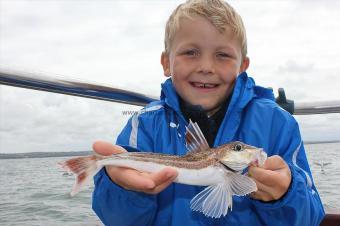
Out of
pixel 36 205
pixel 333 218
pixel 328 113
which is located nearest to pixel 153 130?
pixel 328 113

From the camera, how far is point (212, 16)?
3.09m

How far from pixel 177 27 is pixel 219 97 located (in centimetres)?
66

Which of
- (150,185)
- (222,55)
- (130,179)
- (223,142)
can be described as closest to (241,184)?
(150,185)

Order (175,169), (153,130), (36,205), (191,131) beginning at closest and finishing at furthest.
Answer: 1. (175,169)
2. (191,131)
3. (153,130)
4. (36,205)

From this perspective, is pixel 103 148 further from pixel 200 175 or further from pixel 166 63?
pixel 166 63

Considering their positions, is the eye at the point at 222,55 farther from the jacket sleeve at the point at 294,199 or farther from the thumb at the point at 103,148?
the thumb at the point at 103,148

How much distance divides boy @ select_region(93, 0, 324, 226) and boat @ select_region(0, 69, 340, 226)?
1.19 feet

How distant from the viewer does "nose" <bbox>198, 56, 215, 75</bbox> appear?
2996mm

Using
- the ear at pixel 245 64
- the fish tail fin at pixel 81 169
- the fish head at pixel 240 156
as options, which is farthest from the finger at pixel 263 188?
the ear at pixel 245 64

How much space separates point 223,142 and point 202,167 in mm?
626

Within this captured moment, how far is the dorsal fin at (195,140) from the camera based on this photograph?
2.41 m

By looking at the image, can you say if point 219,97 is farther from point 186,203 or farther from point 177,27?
point 186,203

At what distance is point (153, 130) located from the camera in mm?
3012

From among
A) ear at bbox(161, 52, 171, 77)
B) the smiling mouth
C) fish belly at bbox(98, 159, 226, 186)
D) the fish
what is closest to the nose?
the smiling mouth
